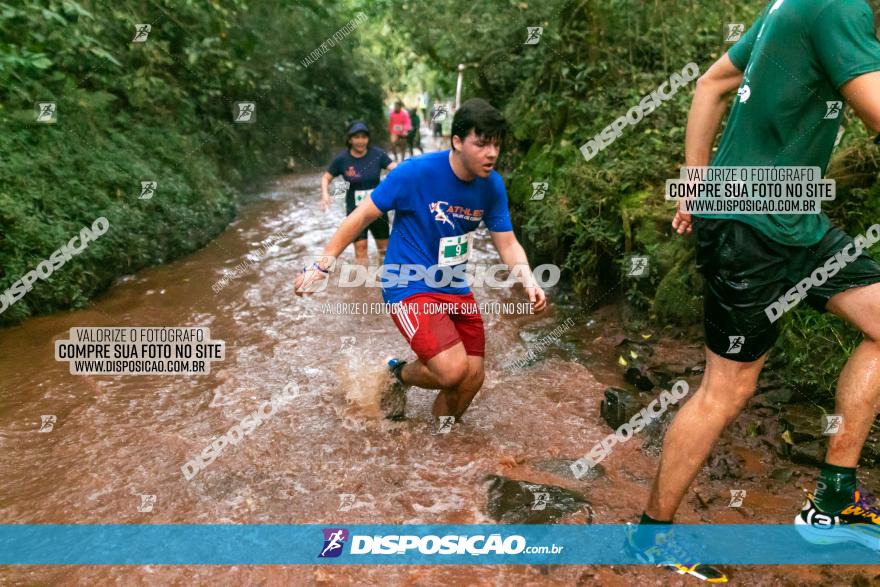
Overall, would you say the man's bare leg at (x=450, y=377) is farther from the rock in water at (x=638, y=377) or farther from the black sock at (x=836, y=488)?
the black sock at (x=836, y=488)

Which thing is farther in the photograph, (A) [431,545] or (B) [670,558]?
(A) [431,545]

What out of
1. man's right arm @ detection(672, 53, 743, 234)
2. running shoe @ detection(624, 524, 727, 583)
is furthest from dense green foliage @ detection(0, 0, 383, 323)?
running shoe @ detection(624, 524, 727, 583)

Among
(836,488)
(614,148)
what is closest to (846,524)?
(836,488)

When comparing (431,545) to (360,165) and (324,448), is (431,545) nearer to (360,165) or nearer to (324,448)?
(324,448)

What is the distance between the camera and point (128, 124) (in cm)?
929

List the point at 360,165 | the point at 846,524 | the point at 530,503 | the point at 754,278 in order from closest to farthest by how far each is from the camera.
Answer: the point at 754,278 < the point at 846,524 < the point at 530,503 < the point at 360,165

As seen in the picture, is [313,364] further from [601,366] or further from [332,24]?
[332,24]

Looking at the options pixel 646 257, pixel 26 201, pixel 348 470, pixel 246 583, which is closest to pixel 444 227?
pixel 348 470

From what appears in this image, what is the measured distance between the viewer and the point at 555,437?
404 centimetres

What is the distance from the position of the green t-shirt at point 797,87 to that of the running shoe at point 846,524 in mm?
1064

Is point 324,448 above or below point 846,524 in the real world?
below

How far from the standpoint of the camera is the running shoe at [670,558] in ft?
8.08

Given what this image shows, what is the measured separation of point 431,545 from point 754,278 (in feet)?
6.08

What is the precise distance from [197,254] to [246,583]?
6.88 meters
